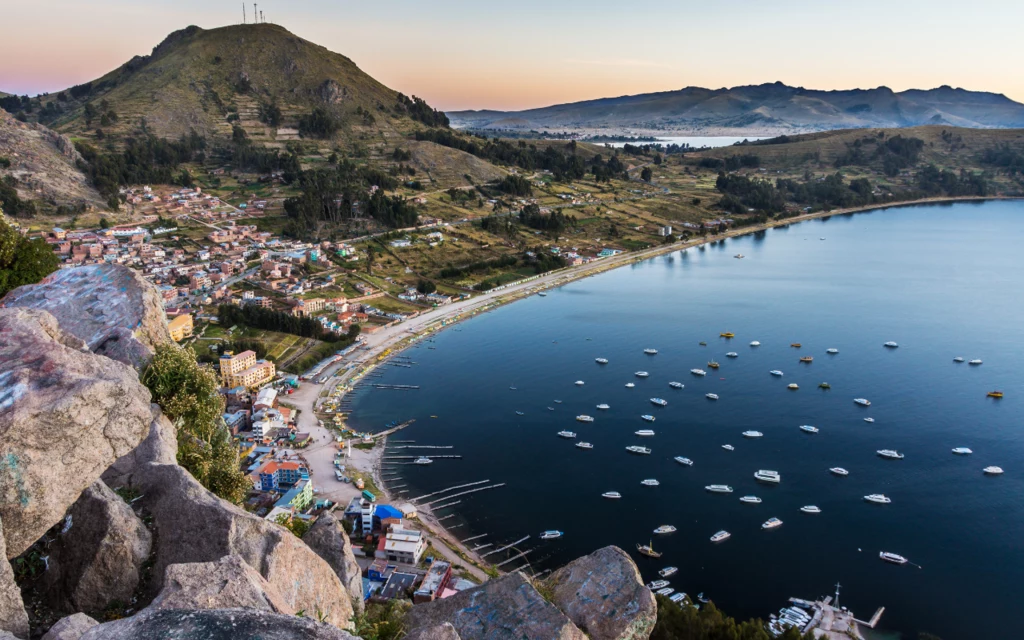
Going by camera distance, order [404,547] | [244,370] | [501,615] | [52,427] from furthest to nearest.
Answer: [244,370], [404,547], [501,615], [52,427]

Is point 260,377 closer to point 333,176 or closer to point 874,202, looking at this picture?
point 333,176

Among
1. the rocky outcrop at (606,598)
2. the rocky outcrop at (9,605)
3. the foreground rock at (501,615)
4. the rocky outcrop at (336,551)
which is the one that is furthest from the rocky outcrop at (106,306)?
the rocky outcrop at (606,598)

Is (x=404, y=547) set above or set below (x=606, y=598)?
below

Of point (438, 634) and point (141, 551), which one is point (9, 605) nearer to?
point (141, 551)

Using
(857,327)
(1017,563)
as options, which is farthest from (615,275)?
(1017,563)

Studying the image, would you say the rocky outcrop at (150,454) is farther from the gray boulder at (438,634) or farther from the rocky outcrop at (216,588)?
the gray boulder at (438,634)

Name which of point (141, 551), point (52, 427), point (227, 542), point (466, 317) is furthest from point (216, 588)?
point (466, 317)

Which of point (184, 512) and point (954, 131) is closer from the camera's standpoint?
point (184, 512)
